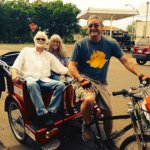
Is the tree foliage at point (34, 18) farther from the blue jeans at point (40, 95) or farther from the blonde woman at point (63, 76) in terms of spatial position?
the blue jeans at point (40, 95)

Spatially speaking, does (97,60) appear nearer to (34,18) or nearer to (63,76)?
(63,76)

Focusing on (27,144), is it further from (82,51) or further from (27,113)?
(82,51)

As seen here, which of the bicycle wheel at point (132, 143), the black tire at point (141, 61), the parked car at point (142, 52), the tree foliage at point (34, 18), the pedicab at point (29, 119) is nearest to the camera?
the bicycle wheel at point (132, 143)

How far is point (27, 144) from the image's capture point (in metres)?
4.98

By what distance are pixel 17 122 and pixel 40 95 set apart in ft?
2.81

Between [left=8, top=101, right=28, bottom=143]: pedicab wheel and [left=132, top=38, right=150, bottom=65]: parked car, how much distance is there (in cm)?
1414

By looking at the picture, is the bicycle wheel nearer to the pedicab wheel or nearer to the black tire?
the pedicab wheel

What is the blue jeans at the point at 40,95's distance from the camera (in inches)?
176

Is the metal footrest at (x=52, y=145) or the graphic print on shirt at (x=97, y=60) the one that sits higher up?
the graphic print on shirt at (x=97, y=60)

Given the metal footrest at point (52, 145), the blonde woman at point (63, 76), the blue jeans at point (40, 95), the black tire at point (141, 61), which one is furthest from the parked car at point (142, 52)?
the metal footrest at point (52, 145)

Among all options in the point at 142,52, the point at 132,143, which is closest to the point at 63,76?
the point at 132,143

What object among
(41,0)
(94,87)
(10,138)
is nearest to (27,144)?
(10,138)

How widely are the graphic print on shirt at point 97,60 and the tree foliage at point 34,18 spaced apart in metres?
53.7

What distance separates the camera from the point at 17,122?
16.9ft
